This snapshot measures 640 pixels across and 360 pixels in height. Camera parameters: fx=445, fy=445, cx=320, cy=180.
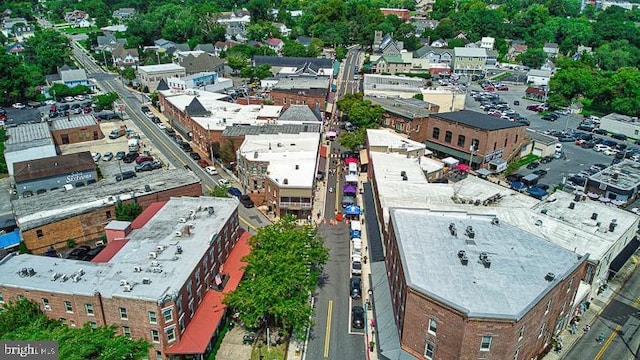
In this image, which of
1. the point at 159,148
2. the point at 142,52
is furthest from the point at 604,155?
the point at 142,52

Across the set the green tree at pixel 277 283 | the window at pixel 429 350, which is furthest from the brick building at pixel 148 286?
the window at pixel 429 350

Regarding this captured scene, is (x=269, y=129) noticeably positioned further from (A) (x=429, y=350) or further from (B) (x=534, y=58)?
(B) (x=534, y=58)

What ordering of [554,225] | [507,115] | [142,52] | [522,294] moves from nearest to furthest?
[522,294] < [554,225] < [507,115] < [142,52]

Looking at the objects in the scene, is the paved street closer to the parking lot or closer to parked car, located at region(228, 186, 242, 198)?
the parking lot

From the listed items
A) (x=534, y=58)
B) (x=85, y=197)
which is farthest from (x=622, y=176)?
(x=534, y=58)

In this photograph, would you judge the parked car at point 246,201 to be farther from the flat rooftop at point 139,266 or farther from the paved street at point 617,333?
the paved street at point 617,333

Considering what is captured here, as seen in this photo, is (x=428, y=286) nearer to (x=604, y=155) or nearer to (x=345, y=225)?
(x=345, y=225)
